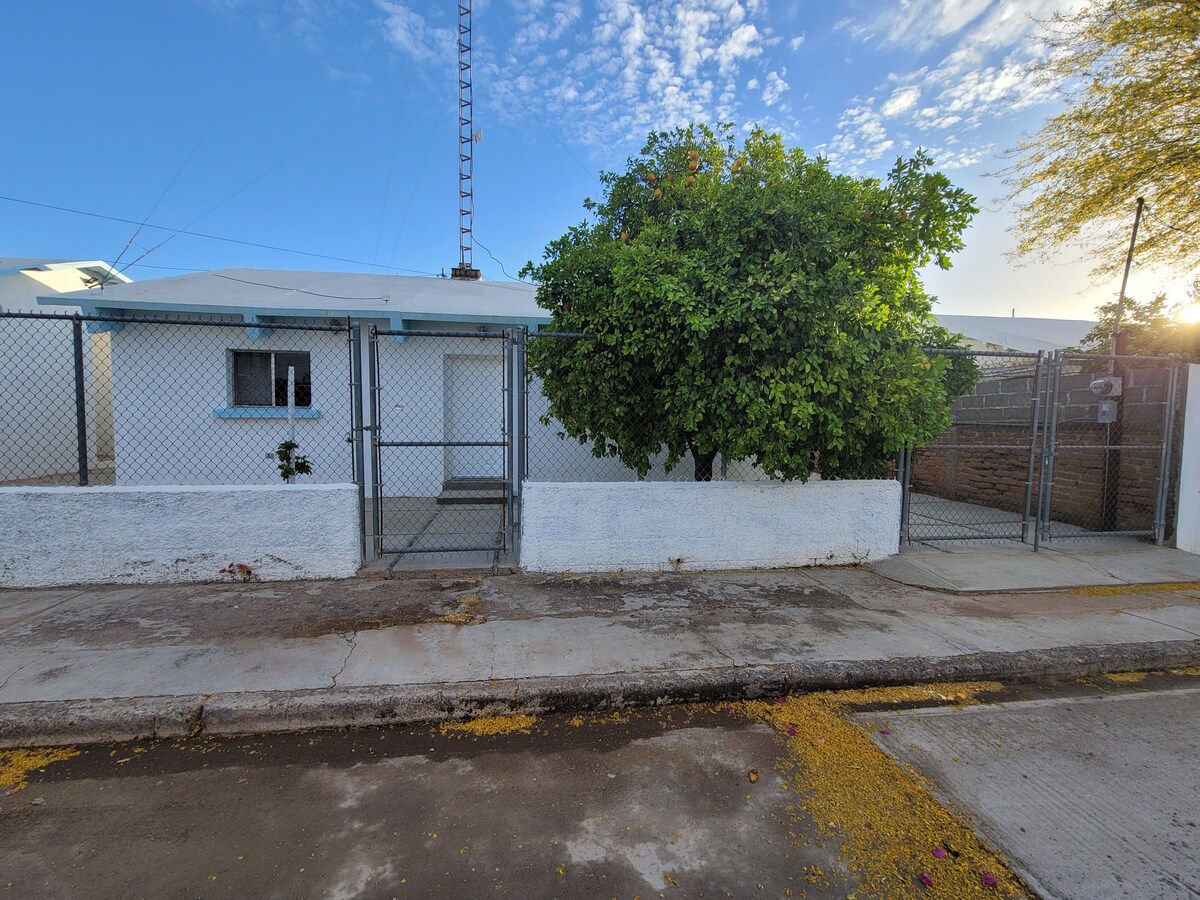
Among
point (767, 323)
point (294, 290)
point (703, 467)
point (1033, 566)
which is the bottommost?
point (1033, 566)

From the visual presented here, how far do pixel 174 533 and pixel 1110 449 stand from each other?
1019 centimetres

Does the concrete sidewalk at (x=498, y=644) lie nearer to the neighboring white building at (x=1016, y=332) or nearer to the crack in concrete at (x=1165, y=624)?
the crack in concrete at (x=1165, y=624)

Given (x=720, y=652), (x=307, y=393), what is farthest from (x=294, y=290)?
(x=720, y=652)

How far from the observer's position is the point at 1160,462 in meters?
6.44

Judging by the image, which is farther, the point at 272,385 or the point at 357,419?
the point at 272,385

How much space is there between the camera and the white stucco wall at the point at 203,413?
26.2 feet

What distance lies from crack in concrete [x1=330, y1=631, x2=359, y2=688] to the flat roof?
536 centimetres

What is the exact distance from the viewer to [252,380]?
841 centimetres

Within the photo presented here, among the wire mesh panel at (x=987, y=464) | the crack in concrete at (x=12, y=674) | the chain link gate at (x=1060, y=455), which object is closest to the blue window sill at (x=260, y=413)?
the crack in concrete at (x=12, y=674)

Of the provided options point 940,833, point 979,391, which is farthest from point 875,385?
point 979,391

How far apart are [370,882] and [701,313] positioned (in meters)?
3.98

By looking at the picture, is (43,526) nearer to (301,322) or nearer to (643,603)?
(301,322)

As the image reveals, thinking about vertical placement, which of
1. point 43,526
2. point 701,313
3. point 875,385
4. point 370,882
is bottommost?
point 370,882

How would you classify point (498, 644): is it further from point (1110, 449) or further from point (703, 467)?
point (1110, 449)
